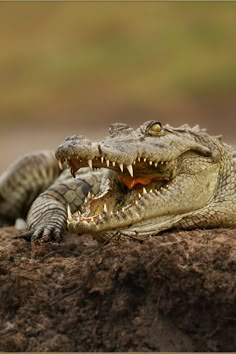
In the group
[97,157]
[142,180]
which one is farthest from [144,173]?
[97,157]

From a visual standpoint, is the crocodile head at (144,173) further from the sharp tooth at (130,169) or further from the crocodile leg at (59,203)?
the crocodile leg at (59,203)

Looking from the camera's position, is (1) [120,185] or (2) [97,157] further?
(1) [120,185]

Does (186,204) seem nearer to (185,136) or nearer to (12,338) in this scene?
(185,136)

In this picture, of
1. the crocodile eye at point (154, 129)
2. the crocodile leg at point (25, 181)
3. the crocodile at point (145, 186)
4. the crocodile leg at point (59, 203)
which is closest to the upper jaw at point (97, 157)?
the crocodile at point (145, 186)

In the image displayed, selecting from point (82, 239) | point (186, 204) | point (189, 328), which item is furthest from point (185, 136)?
point (189, 328)

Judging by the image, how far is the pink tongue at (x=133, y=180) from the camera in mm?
7113

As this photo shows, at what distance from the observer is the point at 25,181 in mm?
9672

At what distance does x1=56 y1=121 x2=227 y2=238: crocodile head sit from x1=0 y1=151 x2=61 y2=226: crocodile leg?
2265 millimetres

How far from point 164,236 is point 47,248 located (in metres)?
0.84

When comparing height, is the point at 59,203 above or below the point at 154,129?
below

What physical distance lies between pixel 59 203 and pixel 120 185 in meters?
1.20

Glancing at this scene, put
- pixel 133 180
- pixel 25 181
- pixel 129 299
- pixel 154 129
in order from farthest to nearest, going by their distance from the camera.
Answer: pixel 25 181
pixel 154 129
pixel 133 180
pixel 129 299

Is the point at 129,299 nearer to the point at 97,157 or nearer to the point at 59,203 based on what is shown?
the point at 97,157

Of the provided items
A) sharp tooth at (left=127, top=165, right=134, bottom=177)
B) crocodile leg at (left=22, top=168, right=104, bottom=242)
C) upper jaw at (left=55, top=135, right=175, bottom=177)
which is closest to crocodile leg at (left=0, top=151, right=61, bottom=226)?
crocodile leg at (left=22, top=168, right=104, bottom=242)
